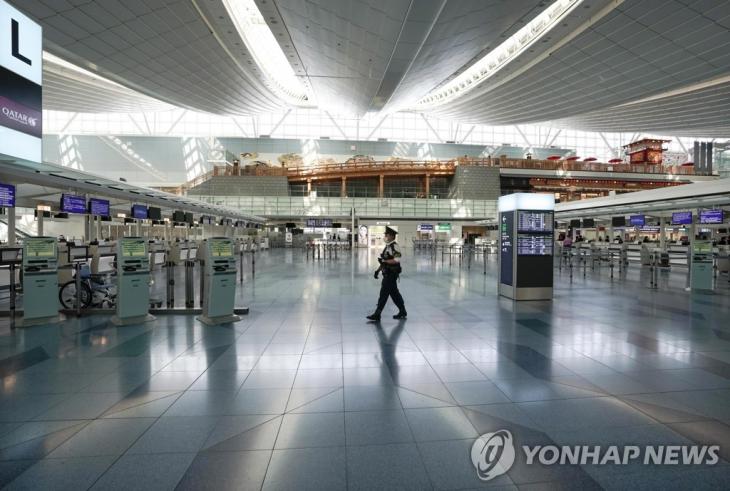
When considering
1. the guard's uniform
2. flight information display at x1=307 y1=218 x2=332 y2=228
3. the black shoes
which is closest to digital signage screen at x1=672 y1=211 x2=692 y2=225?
the black shoes

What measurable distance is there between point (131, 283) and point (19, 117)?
281 centimetres

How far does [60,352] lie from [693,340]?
28.2ft

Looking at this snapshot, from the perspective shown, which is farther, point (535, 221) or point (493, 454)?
point (535, 221)

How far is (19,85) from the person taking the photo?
4.84m

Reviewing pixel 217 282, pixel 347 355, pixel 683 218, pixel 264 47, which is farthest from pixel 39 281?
pixel 264 47

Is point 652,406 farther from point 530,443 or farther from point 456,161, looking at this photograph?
point 456,161

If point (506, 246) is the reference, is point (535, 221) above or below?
above

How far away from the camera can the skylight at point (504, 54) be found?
21078mm

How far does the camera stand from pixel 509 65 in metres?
28.2

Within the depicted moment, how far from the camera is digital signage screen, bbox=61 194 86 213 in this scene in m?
10.6

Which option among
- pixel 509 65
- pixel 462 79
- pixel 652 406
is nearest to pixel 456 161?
pixel 462 79

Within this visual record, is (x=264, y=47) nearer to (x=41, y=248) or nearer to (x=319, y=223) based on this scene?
(x=319, y=223)

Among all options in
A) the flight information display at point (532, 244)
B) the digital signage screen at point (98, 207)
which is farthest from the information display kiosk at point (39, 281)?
the flight information display at point (532, 244)

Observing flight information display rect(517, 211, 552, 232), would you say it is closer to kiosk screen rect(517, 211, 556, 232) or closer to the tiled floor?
kiosk screen rect(517, 211, 556, 232)
